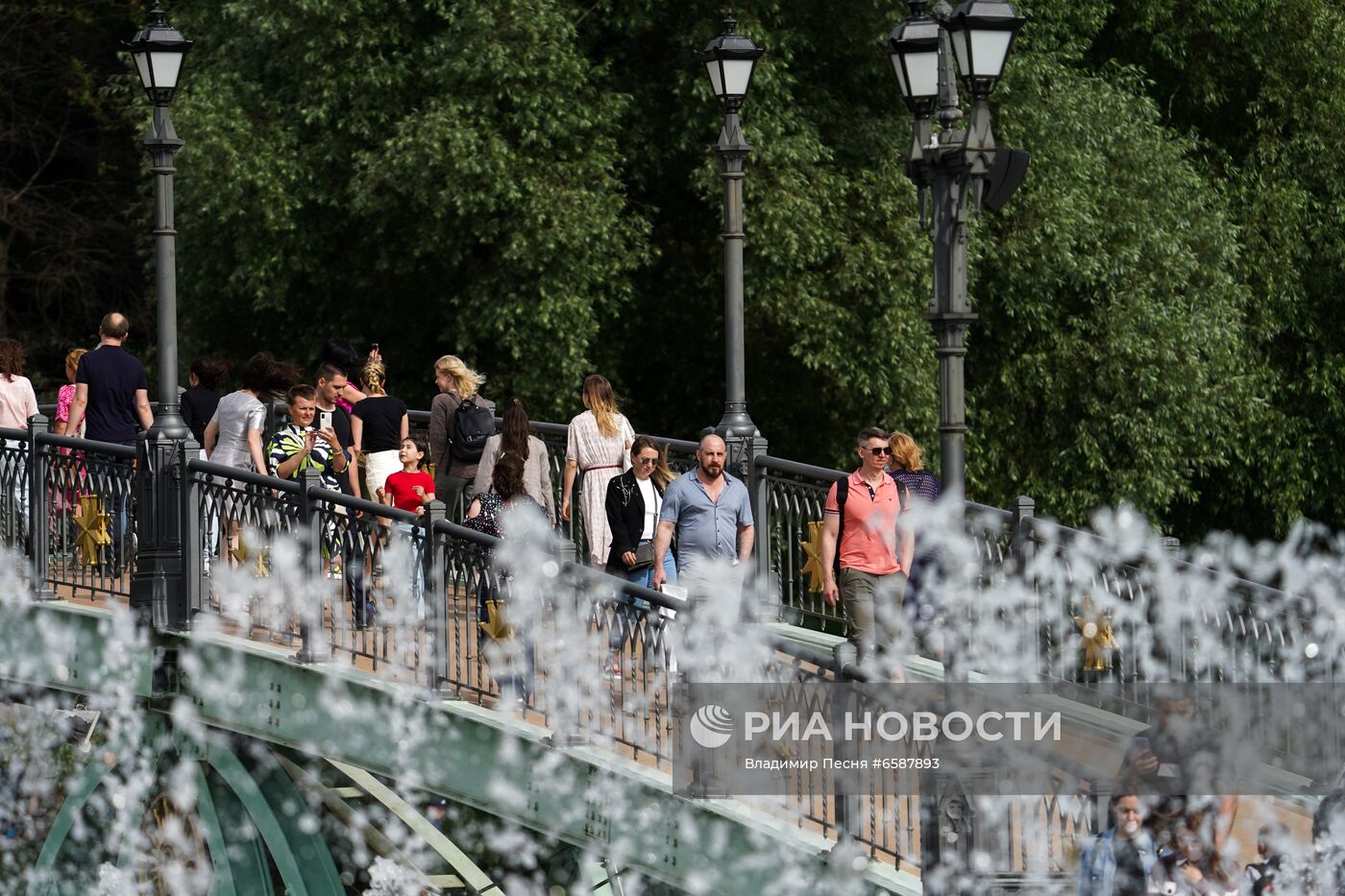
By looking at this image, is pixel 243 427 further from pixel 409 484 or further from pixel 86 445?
pixel 409 484

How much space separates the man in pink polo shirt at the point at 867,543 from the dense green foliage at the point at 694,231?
9.46 meters

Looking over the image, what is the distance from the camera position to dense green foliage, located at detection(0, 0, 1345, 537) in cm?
2222

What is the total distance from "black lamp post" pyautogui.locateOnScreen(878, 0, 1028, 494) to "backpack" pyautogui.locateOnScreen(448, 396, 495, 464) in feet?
14.8

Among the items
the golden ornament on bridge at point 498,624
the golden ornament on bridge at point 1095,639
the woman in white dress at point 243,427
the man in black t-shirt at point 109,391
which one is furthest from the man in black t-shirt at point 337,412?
the golden ornament on bridge at point 1095,639

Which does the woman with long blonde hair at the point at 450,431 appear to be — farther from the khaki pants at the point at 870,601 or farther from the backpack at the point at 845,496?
the khaki pants at the point at 870,601

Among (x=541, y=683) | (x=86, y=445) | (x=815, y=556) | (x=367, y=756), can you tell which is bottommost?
(x=367, y=756)

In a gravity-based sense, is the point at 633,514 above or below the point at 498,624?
above

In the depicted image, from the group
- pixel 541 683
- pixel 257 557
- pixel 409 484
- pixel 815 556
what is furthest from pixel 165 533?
pixel 815 556

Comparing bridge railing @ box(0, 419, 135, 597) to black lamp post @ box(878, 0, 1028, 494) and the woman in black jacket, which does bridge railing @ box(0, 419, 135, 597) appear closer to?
the woman in black jacket

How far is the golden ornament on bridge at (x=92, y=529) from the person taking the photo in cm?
1406

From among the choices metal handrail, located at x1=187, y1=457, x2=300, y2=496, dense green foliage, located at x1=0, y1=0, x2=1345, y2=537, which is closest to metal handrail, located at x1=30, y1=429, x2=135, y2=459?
metal handrail, located at x1=187, y1=457, x2=300, y2=496

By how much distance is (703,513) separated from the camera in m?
12.4

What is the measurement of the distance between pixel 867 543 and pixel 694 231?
12515mm

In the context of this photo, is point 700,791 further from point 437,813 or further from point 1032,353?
point 1032,353
